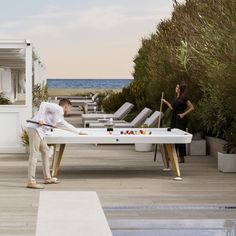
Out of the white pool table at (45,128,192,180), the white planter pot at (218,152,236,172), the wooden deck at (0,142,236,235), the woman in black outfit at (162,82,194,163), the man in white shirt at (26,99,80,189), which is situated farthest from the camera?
the woman in black outfit at (162,82,194,163)

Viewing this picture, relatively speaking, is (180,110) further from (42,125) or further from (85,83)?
(85,83)

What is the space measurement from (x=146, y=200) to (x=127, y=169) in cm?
370

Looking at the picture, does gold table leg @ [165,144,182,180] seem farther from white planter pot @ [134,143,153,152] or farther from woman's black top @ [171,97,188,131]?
white planter pot @ [134,143,153,152]

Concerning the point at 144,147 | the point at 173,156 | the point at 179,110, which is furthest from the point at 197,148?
the point at 173,156

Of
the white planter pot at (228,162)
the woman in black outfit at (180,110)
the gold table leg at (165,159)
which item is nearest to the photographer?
the white planter pot at (228,162)

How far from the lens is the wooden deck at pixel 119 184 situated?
8836mm

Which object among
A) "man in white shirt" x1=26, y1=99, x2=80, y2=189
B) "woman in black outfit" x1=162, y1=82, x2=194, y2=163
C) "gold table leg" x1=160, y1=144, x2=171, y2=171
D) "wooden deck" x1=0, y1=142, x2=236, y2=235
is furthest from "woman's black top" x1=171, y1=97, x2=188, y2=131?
"man in white shirt" x1=26, y1=99, x2=80, y2=189

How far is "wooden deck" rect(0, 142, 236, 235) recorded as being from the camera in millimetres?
8836

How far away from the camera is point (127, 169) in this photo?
1320cm

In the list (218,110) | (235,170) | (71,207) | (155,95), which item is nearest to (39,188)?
(235,170)

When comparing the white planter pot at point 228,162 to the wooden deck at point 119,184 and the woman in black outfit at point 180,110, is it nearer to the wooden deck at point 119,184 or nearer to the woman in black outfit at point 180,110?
the wooden deck at point 119,184

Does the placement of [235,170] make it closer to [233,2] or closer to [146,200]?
[233,2]

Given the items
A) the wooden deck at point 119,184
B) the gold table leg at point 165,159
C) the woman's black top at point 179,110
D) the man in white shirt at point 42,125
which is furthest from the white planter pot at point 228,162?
the man in white shirt at point 42,125

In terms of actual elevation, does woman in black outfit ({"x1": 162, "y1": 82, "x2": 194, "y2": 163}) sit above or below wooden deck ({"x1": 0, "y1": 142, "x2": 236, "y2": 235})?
above
